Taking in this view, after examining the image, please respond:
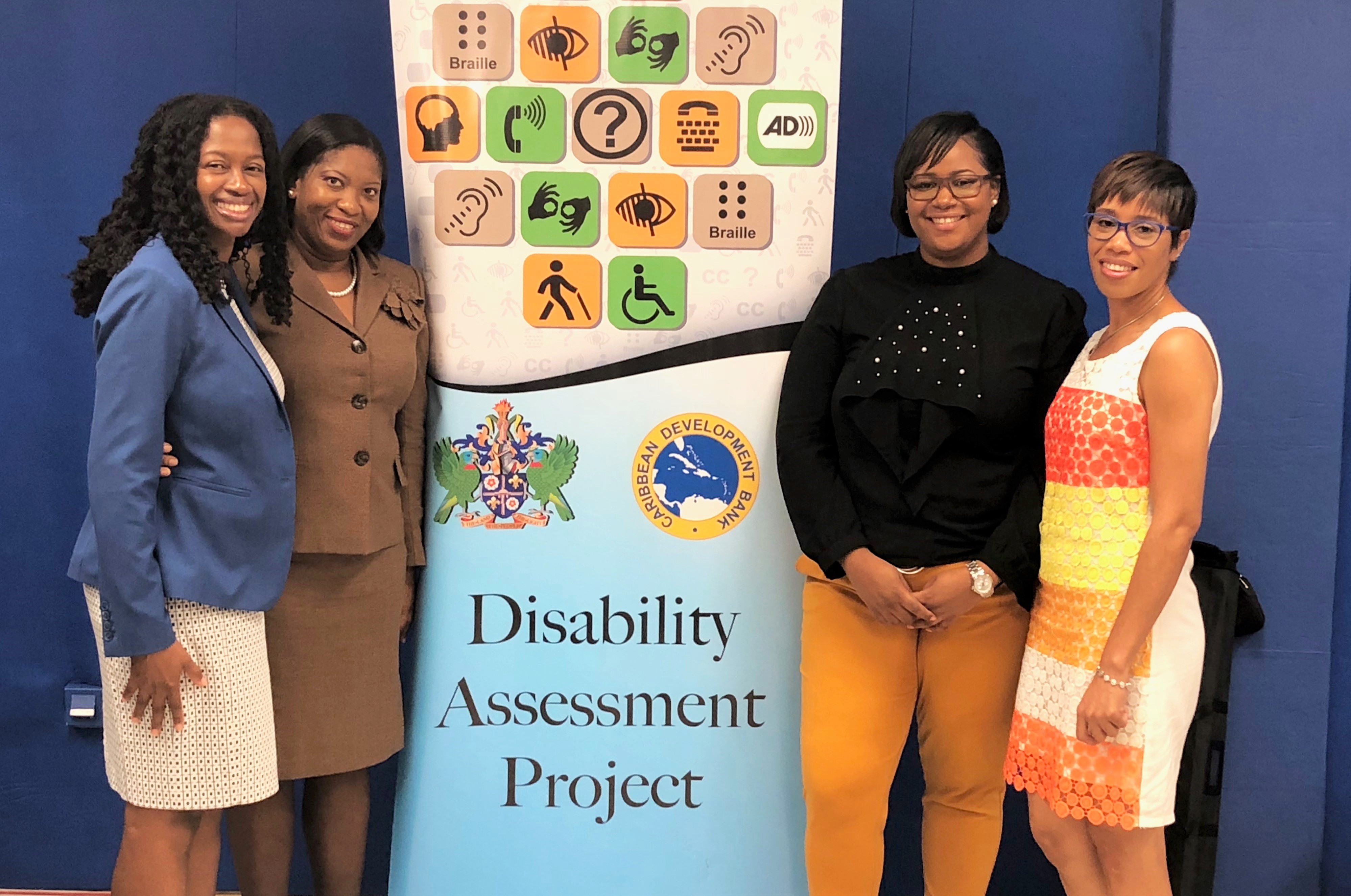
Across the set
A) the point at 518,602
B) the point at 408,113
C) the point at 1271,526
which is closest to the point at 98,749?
the point at 518,602

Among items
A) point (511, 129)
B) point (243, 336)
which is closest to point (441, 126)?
point (511, 129)

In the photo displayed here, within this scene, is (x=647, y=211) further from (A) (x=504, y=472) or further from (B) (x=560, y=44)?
(A) (x=504, y=472)

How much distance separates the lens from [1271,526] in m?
2.06

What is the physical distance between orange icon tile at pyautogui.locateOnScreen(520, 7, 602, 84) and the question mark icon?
0.05 m

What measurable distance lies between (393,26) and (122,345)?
0.78 meters

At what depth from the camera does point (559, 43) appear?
1796 millimetres

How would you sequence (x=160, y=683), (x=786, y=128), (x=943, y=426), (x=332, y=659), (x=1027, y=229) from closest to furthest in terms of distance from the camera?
(x=160, y=683) → (x=943, y=426) → (x=332, y=659) → (x=786, y=128) → (x=1027, y=229)

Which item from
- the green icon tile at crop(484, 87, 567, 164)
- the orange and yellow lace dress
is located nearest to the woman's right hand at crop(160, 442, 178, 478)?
the green icon tile at crop(484, 87, 567, 164)

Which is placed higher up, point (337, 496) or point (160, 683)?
point (337, 496)

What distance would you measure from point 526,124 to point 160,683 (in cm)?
109

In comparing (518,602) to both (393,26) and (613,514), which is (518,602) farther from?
(393,26)

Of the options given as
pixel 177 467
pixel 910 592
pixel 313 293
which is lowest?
pixel 910 592

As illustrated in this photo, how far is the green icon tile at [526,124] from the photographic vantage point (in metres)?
1.81

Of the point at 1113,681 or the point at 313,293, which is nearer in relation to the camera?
the point at 1113,681
